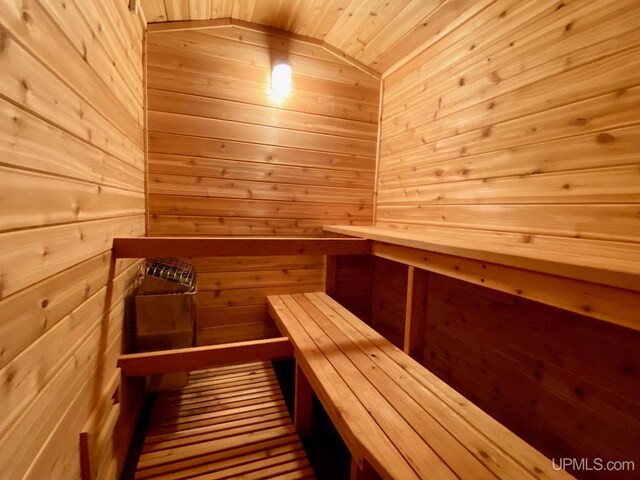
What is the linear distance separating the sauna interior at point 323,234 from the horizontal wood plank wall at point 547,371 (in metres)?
0.01

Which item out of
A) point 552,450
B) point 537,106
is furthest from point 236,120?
point 552,450

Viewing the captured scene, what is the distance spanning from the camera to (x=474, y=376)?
1.93 meters

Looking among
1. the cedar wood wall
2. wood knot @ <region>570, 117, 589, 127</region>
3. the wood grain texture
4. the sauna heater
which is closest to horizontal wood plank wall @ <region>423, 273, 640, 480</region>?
the cedar wood wall

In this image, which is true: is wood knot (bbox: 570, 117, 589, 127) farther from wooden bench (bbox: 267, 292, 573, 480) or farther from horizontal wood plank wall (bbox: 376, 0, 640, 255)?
wooden bench (bbox: 267, 292, 573, 480)

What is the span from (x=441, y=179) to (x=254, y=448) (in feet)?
6.70

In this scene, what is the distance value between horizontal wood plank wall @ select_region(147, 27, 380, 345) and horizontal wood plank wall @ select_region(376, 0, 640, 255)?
65 cm

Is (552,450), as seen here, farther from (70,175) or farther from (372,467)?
(70,175)

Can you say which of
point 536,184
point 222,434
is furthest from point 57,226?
point 536,184

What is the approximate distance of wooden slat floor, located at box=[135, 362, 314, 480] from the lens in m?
1.55

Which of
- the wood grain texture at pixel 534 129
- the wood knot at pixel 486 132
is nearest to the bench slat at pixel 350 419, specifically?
the wood grain texture at pixel 534 129

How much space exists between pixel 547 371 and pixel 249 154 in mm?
2385

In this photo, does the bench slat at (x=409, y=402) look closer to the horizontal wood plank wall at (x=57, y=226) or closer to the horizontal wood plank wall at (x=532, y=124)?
the horizontal wood plank wall at (x=532, y=124)

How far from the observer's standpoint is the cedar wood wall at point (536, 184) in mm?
1222

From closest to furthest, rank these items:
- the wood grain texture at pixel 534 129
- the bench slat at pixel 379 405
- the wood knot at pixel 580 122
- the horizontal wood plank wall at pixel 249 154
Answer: the bench slat at pixel 379 405 → the wood grain texture at pixel 534 129 → the wood knot at pixel 580 122 → the horizontal wood plank wall at pixel 249 154
